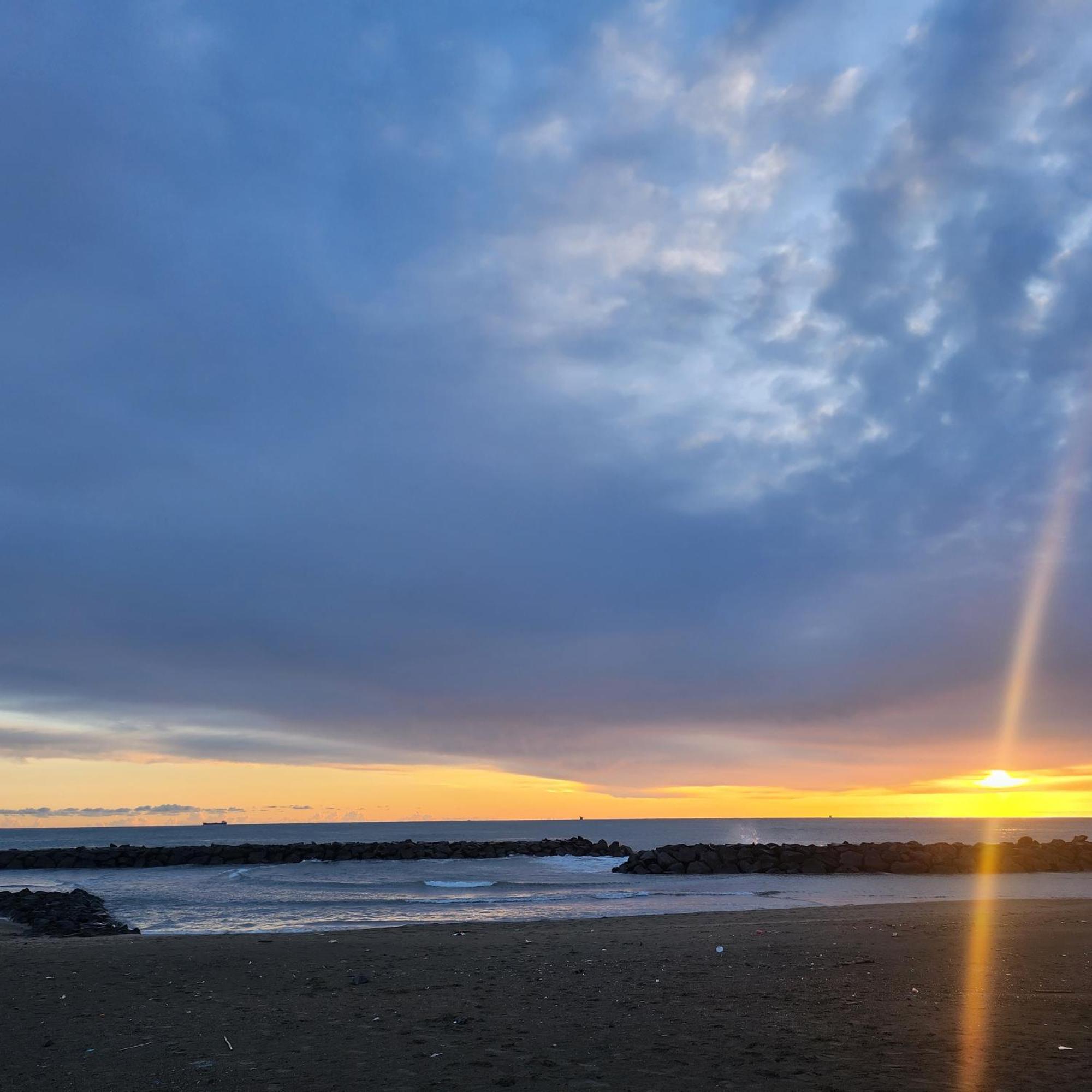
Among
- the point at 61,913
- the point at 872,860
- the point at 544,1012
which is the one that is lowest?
the point at 872,860

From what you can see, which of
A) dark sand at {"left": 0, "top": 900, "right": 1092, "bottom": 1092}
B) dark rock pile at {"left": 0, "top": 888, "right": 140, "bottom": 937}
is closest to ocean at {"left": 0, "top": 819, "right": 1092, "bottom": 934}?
dark rock pile at {"left": 0, "top": 888, "right": 140, "bottom": 937}

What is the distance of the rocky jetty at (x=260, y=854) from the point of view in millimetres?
59312

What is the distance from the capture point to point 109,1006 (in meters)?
10.5

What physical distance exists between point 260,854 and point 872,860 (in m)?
39.0

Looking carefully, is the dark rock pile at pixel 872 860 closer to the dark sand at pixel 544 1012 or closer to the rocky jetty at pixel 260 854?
the rocky jetty at pixel 260 854

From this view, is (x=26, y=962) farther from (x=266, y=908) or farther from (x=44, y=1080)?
(x=266, y=908)

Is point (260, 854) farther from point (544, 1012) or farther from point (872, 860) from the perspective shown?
point (544, 1012)

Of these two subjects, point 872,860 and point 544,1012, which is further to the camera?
point 872,860

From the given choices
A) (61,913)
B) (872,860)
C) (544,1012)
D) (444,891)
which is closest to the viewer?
(544,1012)

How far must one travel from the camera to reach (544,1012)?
32.2 feet

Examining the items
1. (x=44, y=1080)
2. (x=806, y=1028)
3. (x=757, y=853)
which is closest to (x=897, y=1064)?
(x=806, y=1028)

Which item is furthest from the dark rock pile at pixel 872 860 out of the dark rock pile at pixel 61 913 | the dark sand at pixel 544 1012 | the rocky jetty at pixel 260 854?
the dark sand at pixel 544 1012

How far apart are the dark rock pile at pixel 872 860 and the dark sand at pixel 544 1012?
27.7 metres

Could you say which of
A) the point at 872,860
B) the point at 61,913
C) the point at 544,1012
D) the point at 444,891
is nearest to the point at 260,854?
the point at 444,891
